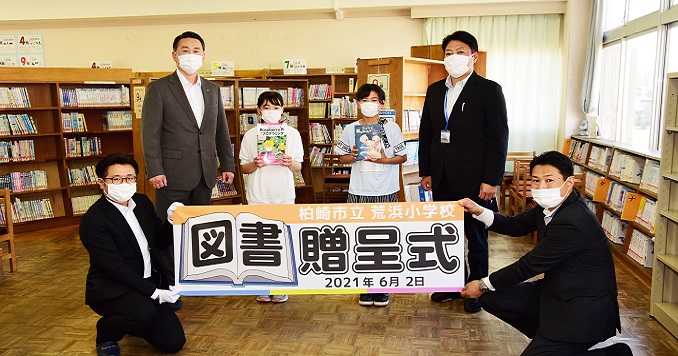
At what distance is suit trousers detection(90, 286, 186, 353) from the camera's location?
3033 mm

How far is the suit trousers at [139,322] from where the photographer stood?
303cm

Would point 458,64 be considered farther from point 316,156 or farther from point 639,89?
point 316,156

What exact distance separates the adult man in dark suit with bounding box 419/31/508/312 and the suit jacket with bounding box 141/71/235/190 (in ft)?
5.09

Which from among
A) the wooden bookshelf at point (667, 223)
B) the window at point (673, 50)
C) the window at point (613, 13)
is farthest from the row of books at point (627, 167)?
the window at point (613, 13)

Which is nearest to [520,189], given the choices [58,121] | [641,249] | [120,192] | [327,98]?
[641,249]

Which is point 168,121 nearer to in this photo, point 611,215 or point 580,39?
point 611,215

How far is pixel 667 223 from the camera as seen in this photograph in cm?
358

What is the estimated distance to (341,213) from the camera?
10.3 feet

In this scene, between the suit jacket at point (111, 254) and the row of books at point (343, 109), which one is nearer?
the suit jacket at point (111, 254)

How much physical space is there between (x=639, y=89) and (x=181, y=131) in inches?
212

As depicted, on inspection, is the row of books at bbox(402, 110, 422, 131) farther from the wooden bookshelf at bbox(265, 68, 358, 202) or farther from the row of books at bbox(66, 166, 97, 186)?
the row of books at bbox(66, 166, 97, 186)

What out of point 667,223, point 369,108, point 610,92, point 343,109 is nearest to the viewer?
point 667,223

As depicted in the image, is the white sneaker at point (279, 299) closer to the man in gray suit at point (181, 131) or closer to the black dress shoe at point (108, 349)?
the man in gray suit at point (181, 131)

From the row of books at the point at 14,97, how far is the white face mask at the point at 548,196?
6.17 metres
